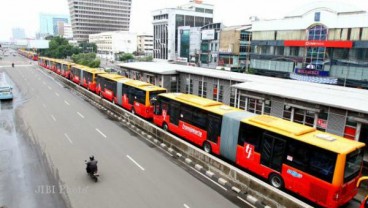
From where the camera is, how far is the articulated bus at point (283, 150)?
10602 mm

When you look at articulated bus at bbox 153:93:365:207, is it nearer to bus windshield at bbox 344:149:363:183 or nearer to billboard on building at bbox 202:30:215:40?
bus windshield at bbox 344:149:363:183

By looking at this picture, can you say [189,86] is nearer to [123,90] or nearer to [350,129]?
[123,90]

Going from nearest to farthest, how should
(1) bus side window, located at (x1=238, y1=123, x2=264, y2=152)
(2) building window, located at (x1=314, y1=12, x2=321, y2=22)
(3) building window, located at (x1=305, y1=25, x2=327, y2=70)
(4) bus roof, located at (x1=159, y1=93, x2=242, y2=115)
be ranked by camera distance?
1. (1) bus side window, located at (x1=238, y1=123, x2=264, y2=152)
2. (4) bus roof, located at (x1=159, y1=93, x2=242, y2=115)
3. (3) building window, located at (x1=305, y1=25, x2=327, y2=70)
4. (2) building window, located at (x1=314, y1=12, x2=321, y2=22)

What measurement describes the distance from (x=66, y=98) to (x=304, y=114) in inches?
1114

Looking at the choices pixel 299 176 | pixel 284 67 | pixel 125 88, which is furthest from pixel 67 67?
pixel 299 176

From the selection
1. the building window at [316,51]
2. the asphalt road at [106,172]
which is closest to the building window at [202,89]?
the asphalt road at [106,172]

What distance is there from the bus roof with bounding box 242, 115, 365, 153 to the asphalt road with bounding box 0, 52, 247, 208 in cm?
366

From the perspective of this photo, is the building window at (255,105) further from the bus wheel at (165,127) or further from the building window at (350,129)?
the bus wheel at (165,127)

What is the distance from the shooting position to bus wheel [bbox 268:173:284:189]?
12.4 metres

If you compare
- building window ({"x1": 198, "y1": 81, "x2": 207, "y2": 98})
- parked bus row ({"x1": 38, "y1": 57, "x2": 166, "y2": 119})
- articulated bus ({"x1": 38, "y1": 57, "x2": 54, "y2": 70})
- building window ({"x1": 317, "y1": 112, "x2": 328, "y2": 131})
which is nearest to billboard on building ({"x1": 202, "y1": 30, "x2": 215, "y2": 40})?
articulated bus ({"x1": 38, "y1": 57, "x2": 54, "y2": 70})

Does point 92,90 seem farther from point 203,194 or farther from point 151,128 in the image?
point 203,194

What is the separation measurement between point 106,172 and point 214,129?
6.47 meters

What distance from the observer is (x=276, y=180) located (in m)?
12.7

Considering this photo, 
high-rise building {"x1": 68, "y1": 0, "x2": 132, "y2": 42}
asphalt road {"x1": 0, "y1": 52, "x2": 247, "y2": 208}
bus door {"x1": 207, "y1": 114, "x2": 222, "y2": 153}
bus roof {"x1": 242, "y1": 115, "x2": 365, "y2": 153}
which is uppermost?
high-rise building {"x1": 68, "y1": 0, "x2": 132, "y2": 42}
